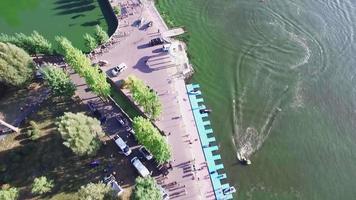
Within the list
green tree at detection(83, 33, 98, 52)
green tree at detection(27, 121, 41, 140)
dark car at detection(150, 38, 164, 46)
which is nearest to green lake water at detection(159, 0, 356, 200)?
dark car at detection(150, 38, 164, 46)

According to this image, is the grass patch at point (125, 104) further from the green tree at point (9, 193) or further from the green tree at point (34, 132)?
the green tree at point (9, 193)

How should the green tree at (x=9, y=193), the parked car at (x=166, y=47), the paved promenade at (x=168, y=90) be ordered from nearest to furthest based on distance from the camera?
the green tree at (x=9, y=193), the paved promenade at (x=168, y=90), the parked car at (x=166, y=47)

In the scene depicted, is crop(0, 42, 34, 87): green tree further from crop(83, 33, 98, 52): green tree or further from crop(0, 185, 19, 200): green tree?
crop(0, 185, 19, 200): green tree

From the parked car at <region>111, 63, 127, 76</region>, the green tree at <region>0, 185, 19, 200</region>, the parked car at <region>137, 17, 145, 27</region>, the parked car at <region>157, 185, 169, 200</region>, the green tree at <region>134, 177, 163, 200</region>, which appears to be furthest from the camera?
the parked car at <region>137, 17, 145, 27</region>

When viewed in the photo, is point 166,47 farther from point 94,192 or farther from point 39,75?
point 94,192

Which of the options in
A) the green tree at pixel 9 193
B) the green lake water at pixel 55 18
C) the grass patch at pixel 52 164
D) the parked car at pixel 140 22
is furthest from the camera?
the green lake water at pixel 55 18

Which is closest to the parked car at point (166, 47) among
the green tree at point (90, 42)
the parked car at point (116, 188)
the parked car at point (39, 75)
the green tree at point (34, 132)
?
the green tree at point (90, 42)

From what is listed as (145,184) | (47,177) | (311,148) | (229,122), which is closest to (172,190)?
(145,184)
